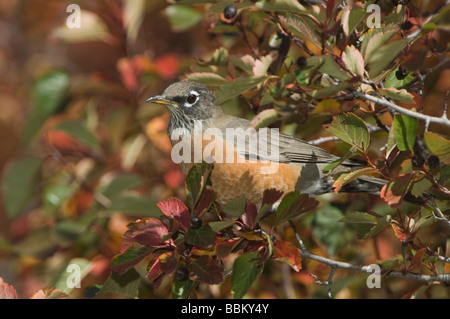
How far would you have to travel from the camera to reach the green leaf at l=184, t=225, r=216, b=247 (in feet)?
5.79

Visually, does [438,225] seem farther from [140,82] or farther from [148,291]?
[140,82]

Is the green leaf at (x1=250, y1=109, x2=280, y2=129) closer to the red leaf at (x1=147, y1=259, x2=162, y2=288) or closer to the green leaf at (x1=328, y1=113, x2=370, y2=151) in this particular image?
the green leaf at (x1=328, y1=113, x2=370, y2=151)

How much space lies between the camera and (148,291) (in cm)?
273

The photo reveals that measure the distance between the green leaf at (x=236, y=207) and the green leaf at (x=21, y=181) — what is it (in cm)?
174

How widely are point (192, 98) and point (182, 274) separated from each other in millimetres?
1416

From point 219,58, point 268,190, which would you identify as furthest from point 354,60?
point 219,58

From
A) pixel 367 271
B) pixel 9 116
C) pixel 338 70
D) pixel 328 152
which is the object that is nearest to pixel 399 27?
pixel 338 70

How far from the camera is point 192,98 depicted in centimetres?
304

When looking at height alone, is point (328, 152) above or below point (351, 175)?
above

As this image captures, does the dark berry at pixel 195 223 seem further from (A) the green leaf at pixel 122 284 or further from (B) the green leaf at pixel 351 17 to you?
(B) the green leaf at pixel 351 17

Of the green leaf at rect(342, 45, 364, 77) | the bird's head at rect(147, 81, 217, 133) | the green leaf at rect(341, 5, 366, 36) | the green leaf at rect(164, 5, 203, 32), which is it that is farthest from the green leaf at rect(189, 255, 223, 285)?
the green leaf at rect(164, 5, 203, 32)

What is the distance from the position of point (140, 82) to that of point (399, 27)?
187 centimetres

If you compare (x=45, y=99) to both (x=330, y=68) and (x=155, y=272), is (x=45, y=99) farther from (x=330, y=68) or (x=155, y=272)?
(x=330, y=68)

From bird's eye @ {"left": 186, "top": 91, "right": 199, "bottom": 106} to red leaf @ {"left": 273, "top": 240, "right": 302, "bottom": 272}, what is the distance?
4.40 feet
